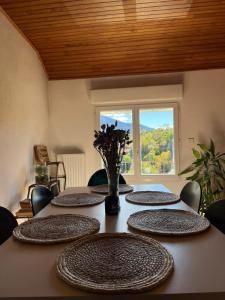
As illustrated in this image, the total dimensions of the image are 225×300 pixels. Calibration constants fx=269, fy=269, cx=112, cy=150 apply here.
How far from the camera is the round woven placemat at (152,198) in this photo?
1.88 meters

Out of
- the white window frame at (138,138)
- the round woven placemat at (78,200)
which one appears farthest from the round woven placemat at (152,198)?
the white window frame at (138,138)

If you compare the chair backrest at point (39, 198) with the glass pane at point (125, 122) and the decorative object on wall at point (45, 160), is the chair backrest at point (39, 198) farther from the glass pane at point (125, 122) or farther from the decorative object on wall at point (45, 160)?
the glass pane at point (125, 122)

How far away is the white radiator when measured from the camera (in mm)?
4598

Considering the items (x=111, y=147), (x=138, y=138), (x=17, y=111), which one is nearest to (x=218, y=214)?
(x=111, y=147)

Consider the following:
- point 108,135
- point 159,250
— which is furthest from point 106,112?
point 159,250

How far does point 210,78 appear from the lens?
175 inches

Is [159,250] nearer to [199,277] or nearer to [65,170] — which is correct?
[199,277]

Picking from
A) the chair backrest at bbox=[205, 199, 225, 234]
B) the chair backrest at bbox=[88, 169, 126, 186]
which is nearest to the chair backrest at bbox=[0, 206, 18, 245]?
the chair backrest at bbox=[205, 199, 225, 234]

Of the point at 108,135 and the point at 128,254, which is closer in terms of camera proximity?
the point at 128,254

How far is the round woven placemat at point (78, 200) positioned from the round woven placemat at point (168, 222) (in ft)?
1.59

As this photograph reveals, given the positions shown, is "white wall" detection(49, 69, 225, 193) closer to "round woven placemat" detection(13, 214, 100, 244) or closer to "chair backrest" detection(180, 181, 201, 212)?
"chair backrest" detection(180, 181, 201, 212)

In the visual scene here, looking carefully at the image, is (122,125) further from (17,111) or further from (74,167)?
(17,111)

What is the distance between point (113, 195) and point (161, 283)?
909 mm

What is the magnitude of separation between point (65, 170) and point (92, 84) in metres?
1.56
